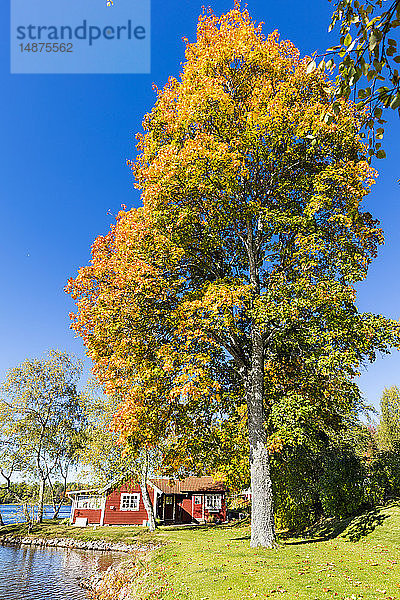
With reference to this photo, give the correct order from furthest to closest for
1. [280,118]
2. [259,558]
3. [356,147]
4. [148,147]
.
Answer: [148,147] < [356,147] < [280,118] < [259,558]

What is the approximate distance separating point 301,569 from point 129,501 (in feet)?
124

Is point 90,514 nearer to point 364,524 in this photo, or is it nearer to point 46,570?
point 46,570

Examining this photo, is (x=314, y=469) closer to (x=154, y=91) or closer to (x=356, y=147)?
(x=356, y=147)

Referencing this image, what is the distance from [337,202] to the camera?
1467cm

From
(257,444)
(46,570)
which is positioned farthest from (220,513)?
(257,444)

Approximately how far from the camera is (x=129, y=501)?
143 ft

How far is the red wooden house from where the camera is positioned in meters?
43.4

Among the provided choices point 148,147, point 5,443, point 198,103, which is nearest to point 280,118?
point 198,103

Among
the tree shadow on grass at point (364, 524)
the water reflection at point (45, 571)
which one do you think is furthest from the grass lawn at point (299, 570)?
the water reflection at point (45, 571)

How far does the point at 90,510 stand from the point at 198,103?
44995 mm

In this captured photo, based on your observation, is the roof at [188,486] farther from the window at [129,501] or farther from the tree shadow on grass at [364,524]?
the tree shadow on grass at [364,524]

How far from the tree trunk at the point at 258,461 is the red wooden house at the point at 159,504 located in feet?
105

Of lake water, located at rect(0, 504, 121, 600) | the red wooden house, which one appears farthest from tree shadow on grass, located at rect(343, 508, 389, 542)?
the red wooden house

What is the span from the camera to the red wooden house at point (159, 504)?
43.4 metres
